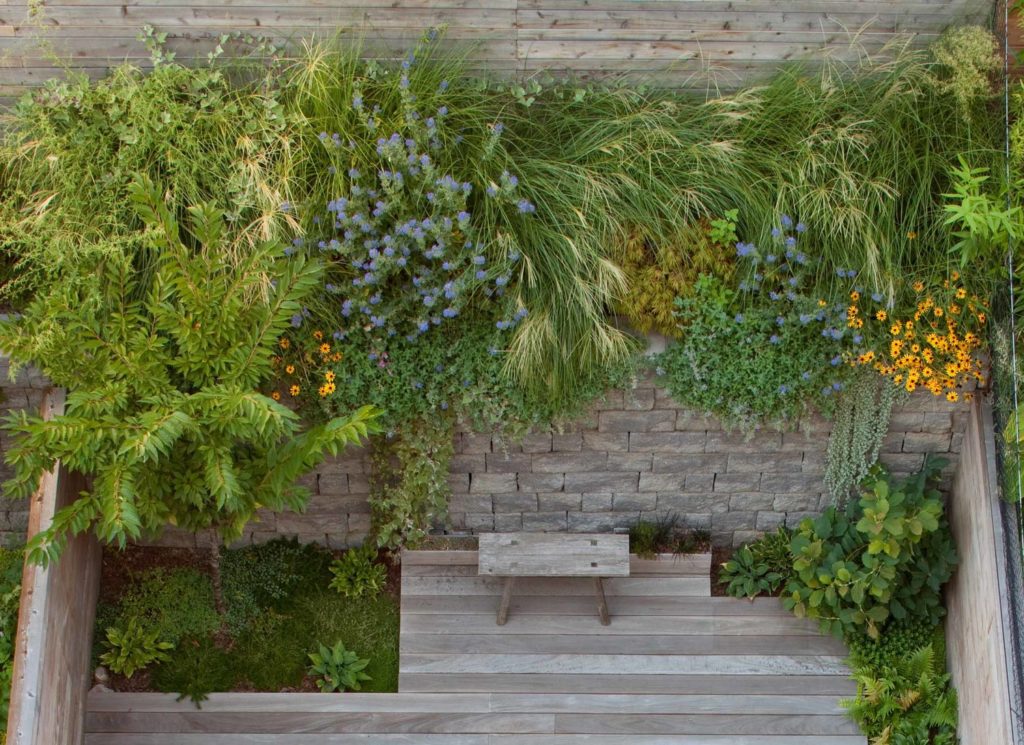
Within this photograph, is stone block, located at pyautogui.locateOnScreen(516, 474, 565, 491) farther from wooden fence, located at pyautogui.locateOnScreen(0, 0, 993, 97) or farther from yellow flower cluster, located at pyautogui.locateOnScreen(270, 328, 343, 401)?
wooden fence, located at pyautogui.locateOnScreen(0, 0, 993, 97)

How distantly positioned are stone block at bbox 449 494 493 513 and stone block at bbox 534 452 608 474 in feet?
1.07

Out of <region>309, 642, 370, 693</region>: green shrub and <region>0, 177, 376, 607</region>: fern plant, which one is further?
<region>309, 642, 370, 693</region>: green shrub

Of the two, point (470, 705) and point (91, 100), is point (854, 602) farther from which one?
point (91, 100)

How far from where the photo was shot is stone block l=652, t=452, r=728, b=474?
5.69 metres

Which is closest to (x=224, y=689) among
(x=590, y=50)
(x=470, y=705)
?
(x=470, y=705)

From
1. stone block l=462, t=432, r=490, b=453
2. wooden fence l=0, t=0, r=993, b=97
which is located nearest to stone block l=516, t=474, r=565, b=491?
stone block l=462, t=432, r=490, b=453

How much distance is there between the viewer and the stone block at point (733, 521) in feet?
19.4

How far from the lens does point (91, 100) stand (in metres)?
5.10

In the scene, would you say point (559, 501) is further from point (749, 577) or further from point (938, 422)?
point (938, 422)

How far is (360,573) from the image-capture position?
5.86 meters

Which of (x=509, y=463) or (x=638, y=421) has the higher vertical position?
(x=638, y=421)

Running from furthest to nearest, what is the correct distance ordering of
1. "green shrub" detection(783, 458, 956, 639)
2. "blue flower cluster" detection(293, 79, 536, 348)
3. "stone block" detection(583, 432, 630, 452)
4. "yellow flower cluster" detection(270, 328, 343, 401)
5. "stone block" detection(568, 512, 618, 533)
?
"stone block" detection(568, 512, 618, 533) → "stone block" detection(583, 432, 630, 452) → "green shrub" detection(783, 458, 956, 639) → "yellow flower cluster" detection(270, 328, 343, 401) → "blue flower cluster" detection(293, 79, 536, 348)

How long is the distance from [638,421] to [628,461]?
0.26 m

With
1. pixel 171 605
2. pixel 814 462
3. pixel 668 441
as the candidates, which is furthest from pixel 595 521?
pixel 171 605
